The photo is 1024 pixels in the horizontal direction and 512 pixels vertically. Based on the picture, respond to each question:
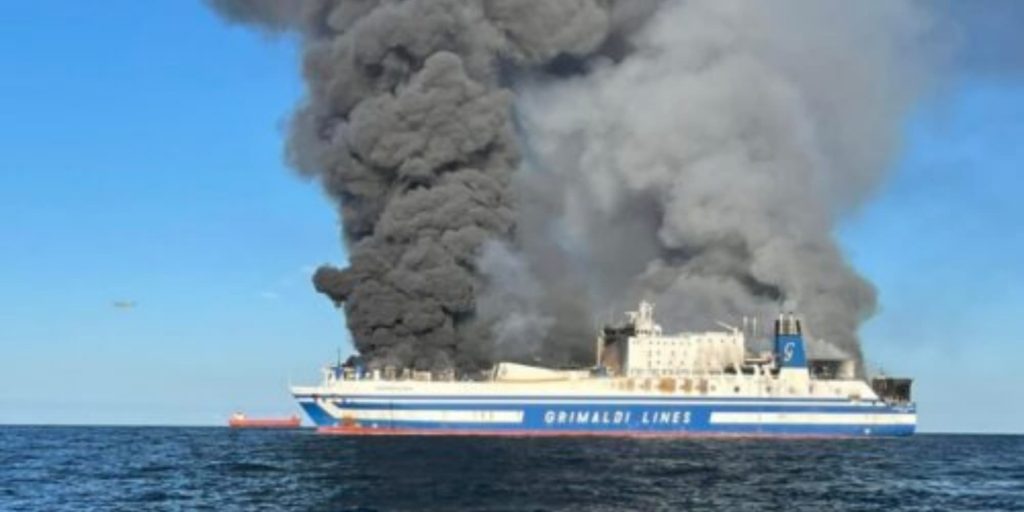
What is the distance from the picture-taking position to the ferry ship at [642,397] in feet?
351

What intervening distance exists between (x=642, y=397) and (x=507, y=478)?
50424 millimetres

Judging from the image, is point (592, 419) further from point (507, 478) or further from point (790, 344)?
point (507, 478)

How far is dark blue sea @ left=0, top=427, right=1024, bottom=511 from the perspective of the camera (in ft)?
166

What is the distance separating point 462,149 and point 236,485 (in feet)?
187

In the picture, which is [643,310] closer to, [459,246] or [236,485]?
[459,246]

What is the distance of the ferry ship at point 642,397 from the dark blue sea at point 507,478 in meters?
9.45

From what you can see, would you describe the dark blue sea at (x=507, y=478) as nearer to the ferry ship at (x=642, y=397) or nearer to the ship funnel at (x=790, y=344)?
the ferry ship at (x=642, y=397)

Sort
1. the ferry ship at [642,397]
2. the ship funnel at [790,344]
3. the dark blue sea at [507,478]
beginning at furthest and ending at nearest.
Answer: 1. the ship funnel at [790,344]
2. the ferry ship at [642,397]
3. the dark blue sea at [507,478]

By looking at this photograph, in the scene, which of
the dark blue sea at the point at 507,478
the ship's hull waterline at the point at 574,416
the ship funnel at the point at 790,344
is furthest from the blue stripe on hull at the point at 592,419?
the dark blue sea at the point at 507,478

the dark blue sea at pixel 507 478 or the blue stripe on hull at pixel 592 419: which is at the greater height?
the blue stripe on hull at pixel 592 419

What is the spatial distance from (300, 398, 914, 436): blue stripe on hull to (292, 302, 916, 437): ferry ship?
8 centimetres

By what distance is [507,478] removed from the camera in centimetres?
Answer: 5956

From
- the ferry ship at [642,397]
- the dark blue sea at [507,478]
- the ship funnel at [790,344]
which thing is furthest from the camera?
the ship funnel at [790,344]

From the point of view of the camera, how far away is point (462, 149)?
4392 inches
